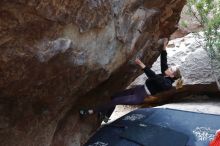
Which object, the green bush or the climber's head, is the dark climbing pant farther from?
the green bush

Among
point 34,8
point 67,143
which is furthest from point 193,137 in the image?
point 34,8

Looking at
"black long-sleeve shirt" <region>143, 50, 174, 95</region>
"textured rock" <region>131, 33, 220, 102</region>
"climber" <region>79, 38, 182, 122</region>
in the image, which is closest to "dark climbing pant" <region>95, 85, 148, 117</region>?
"climber" <region>79, 38, 182, 122</region>

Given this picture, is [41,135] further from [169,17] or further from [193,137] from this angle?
[169,17]

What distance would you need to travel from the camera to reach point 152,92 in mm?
5070

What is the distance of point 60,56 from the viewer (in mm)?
3330

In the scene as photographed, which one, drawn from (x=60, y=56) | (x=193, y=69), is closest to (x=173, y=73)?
(x=60, y=56)

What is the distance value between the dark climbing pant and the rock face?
0.62 ft

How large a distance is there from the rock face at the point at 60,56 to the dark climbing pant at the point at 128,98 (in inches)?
7.4

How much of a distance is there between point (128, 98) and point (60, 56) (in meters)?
1.83

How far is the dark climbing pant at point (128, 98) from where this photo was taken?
16.1ft

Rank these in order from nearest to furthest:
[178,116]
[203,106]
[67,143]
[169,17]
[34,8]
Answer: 1. [34,8]
2. [67,143]
3. [178,116]
4. [169,17]
5. [203,106]

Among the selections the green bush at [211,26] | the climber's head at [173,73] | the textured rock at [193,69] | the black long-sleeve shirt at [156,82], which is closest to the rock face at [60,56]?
the black long-sleeve shirt at [156,82]

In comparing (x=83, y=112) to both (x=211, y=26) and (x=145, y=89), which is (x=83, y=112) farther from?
(x=211, y=26)

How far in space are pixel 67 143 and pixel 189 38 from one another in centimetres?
491
